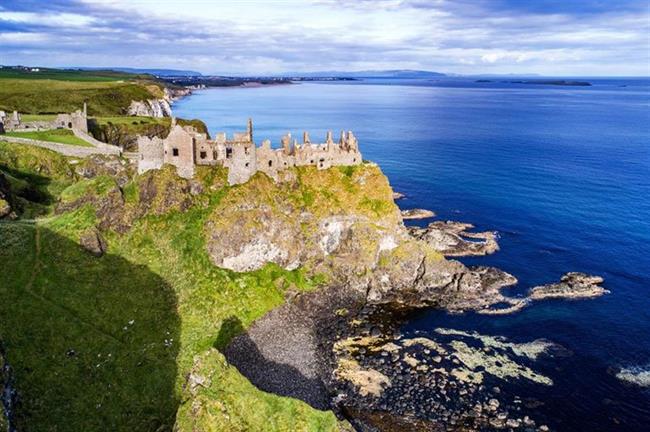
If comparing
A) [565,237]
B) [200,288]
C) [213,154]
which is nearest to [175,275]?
[200,288]

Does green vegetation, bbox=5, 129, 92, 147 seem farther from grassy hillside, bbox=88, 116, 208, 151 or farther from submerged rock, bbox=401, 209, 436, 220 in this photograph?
submerged rock, bbox=401, 209, 436, 220

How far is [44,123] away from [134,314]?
222 feet

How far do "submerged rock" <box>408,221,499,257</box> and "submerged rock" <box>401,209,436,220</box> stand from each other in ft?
18.3

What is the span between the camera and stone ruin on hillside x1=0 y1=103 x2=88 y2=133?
103m

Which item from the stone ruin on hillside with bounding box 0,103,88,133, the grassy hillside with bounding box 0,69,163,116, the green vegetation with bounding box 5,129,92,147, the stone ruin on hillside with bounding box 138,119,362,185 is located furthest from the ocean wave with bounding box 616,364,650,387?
the grassy hillside with bounding box 0,69,163,116

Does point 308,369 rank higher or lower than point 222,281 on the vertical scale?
lower

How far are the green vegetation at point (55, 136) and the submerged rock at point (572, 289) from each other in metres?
88.8

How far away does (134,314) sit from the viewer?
61.9 metres

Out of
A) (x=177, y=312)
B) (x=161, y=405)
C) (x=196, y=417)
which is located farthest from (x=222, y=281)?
(x=196, y=417)

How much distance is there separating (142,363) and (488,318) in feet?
161

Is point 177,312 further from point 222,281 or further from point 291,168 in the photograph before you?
point 291,168

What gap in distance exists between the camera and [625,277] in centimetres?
8675

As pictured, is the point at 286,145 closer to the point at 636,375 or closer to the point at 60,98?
the point at 636,375

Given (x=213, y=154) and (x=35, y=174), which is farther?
(x=35, y=174)
